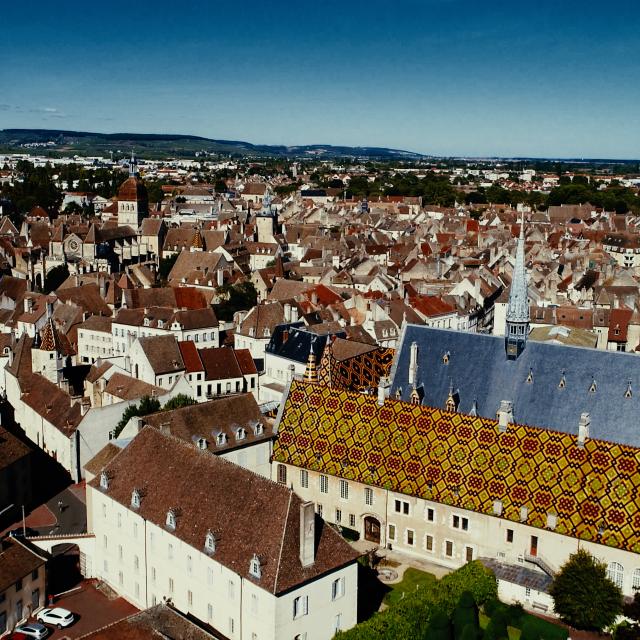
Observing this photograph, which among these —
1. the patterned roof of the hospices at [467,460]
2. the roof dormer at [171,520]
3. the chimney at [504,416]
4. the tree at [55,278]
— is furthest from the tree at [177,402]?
the tree at [55,278]

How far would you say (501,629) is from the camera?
40.2 metres

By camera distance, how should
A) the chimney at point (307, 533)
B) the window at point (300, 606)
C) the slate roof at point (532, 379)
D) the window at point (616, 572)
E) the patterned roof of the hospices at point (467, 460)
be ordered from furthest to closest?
the slate roof at point (532, 379), the patterned roof of the hospices at point (467, 460), the window at point (616, 572), the window at point (300, 606), the chimney at point (307, 533)

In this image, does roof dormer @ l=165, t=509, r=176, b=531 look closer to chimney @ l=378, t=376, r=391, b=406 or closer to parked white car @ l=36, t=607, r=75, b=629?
parked white car @ l=36, t=607, r=75, b=629

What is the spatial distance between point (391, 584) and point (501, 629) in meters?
8.99

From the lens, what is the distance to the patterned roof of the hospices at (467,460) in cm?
4462

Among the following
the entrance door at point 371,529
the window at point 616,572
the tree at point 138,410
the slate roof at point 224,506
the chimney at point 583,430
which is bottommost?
the entrance door at point 371,529

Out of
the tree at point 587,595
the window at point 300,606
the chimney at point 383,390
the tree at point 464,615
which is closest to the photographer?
the window at point 300,606

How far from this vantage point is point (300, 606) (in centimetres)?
3891

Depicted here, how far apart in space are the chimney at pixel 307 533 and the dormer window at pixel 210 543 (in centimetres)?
473

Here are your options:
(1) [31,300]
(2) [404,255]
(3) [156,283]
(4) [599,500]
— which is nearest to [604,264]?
(2) [404,255]

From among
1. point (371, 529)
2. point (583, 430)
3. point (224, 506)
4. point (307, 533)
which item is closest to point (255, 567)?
point (307, 533)

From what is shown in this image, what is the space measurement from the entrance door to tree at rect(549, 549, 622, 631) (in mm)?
13282

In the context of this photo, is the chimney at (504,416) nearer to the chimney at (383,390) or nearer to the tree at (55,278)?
the chimney at (383,390)

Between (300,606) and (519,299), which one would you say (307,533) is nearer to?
(300,606)
